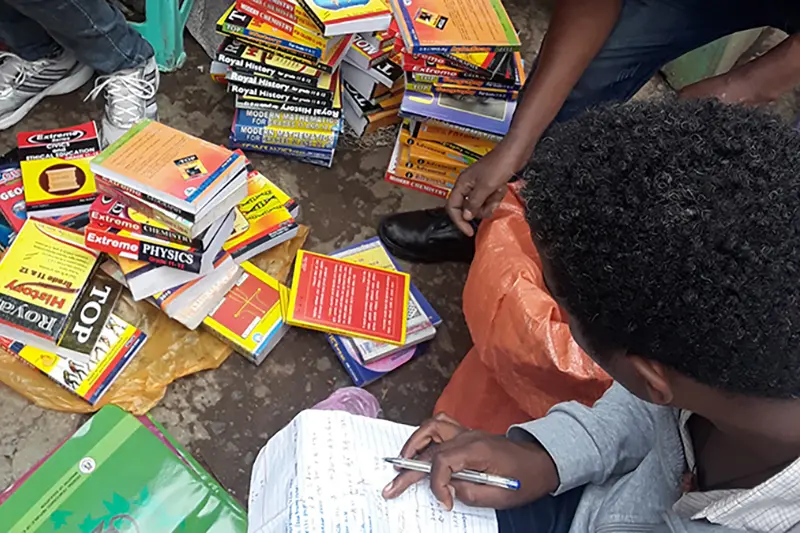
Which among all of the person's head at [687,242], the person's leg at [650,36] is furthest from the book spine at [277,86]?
the person's head at [687,242]

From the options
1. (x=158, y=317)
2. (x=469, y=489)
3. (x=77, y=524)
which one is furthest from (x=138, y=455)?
(x=469, y=489)

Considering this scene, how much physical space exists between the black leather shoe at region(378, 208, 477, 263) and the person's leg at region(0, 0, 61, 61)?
88cm

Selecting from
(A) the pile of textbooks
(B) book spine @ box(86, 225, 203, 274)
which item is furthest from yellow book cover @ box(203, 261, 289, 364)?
(A) the pile of textbooks

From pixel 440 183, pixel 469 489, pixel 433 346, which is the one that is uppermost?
pixel 469 489

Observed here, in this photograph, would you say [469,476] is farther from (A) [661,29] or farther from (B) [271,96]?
(B) [271,96]

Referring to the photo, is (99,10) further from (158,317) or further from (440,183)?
(440,183)

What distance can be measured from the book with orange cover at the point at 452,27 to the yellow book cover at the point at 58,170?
0.69 meters

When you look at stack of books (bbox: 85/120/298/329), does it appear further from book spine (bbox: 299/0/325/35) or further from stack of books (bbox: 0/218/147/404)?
book spine (bbox: 299/0/325/35)

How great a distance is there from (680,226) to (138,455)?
0.94 metres

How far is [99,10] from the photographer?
1.52 metres

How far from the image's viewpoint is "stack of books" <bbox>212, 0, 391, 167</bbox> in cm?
155

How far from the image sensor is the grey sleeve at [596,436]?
0.91 m

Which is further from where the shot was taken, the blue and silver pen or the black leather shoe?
the black leather shoe

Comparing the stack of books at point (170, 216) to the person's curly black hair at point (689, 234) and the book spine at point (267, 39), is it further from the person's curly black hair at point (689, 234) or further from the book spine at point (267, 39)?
the person's curly black hair at point (689, 234)
